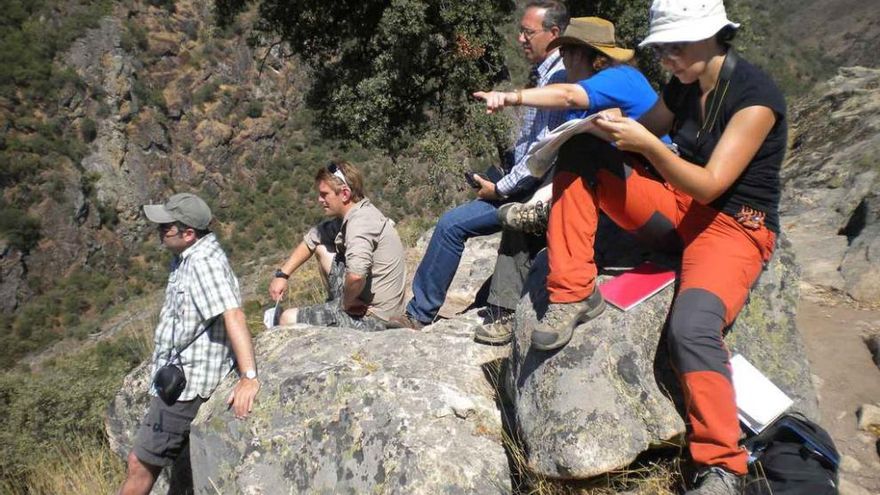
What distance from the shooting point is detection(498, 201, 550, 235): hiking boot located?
11.4 ft

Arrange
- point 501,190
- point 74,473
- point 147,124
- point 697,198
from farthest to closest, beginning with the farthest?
1. point 147,124
2. point 74,473
3. point 501,190
4. point 697,198

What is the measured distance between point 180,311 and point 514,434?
6.07ft

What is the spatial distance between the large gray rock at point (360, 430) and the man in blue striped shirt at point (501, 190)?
2.61 ft

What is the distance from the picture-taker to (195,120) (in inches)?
1670

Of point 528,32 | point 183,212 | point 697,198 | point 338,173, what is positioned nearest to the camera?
point 697,198

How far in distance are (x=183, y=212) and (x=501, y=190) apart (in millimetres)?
1788

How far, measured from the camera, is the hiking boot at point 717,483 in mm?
2189

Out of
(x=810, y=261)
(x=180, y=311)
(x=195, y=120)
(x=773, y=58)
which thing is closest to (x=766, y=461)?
(x=180, y=311)

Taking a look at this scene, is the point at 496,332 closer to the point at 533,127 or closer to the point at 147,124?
the point at 533,127

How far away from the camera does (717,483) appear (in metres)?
2.21

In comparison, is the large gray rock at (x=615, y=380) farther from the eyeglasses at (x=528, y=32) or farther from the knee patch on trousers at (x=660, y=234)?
the eyeglasses at (x=528, y=32)

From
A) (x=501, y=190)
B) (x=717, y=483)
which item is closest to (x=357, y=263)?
(x=501, y=190)

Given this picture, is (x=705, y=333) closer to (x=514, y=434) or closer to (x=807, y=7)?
(x=514, y=434)

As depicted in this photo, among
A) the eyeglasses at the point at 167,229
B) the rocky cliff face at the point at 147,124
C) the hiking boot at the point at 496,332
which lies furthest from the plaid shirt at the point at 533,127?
the rocky cliff face at the point at 147,124
